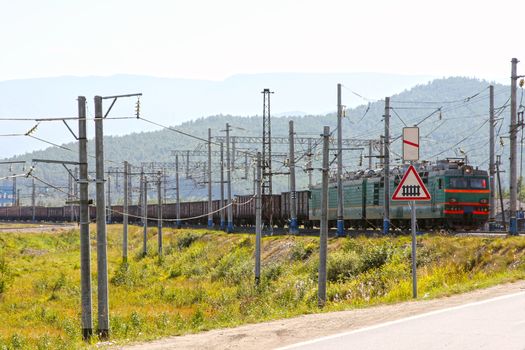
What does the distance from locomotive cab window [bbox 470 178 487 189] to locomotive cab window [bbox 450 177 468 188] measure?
1.54 ft

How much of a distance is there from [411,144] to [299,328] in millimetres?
5950

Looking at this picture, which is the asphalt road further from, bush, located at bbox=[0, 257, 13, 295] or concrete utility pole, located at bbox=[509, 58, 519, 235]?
bush, located at bbox=[0, 257, 13, 295]

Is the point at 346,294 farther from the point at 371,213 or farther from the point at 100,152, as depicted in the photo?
the point at 371,213

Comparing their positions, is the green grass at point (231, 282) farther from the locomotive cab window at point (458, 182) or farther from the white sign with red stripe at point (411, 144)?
the locomotive cab window at point (458, 182)

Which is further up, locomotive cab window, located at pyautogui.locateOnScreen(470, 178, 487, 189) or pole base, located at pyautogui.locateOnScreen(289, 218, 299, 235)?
locomotive cab window, located at pyautogui.locateOnScreen(470, 178, 487, 189)

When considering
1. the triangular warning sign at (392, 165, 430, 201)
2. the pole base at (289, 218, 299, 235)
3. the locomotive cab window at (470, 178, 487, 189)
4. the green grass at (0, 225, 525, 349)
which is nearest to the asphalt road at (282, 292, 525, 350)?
the triangular warning sign at (392, 165, 430, 201)

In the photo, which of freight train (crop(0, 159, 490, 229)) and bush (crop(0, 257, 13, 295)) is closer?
freight train (crop(0, 159, 490, 229))

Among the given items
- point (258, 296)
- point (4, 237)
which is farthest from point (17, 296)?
point (4, 237)

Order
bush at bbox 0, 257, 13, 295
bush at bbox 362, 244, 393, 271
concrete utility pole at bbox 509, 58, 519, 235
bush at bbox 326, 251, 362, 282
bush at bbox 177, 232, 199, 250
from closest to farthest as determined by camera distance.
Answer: concrete utility pole at bbox 509, 58, 519, 235 < bush at bbox 362, 244, 393, 271 < bush at bbox 326, 251, 362, 282 < bush at bbox 0, 257, 13, 295 < bush at bbox 177, 232, 199, 250

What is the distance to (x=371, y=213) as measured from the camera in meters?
50.5

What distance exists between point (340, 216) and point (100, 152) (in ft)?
85.7

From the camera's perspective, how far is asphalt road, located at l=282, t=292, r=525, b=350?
1207cm

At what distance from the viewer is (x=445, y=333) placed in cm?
1301

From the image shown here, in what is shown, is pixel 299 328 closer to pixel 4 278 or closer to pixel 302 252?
pixel 302 252
